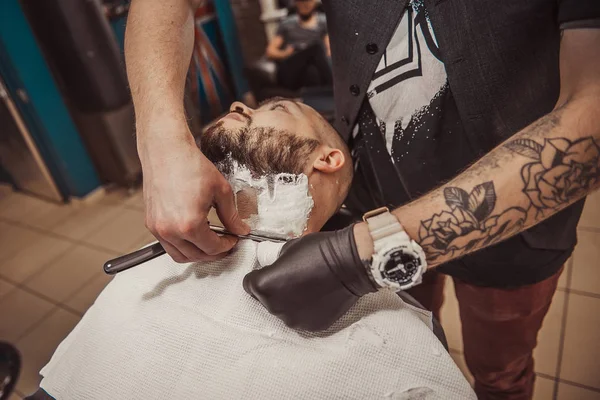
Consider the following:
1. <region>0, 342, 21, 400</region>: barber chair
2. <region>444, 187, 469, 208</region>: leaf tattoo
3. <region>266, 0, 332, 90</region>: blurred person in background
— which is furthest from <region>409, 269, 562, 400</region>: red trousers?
<region>266, 0, 332, 90</region>: blurred person in background

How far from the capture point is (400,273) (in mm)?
671

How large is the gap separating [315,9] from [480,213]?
172 inches

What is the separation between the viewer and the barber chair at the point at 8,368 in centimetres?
208

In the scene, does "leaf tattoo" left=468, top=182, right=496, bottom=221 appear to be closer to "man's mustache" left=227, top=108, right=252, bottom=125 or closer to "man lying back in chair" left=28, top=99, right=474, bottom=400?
"man lying back in chair" left=28, top=99, right=474, bottom=400

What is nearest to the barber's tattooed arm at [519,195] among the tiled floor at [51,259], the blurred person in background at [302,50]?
the tiled floor at [51,259]

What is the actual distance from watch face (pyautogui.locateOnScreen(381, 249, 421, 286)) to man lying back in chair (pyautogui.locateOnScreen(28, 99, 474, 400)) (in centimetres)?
7

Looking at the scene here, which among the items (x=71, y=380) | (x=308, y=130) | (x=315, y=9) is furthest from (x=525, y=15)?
(x=315, y=9)

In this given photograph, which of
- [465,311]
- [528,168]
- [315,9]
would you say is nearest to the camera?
[528,168]

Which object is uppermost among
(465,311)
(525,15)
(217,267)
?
(525,15)

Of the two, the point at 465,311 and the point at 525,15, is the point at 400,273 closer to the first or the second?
the point at 525,15

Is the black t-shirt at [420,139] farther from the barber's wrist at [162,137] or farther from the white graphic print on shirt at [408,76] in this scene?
the barber's wrist at [162,137]

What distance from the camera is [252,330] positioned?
0.85m

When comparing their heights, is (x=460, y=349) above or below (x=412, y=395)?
below

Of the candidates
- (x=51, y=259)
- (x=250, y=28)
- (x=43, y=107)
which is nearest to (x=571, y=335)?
(x=51, y=259)
